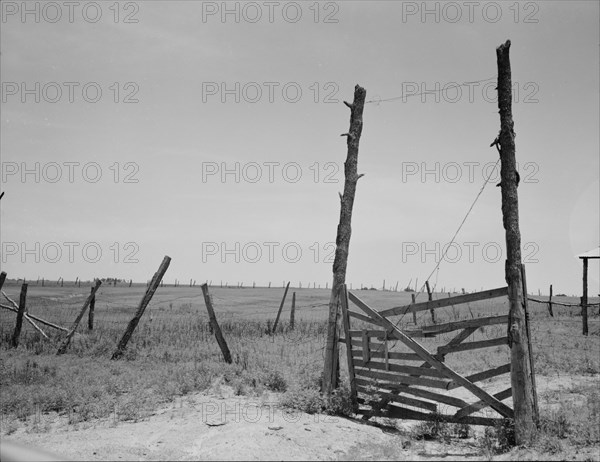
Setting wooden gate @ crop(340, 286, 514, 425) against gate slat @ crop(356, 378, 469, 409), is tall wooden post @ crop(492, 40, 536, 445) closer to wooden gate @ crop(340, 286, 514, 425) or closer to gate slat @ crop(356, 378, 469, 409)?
wooden gate @ crop(340, 286, 514, 425)

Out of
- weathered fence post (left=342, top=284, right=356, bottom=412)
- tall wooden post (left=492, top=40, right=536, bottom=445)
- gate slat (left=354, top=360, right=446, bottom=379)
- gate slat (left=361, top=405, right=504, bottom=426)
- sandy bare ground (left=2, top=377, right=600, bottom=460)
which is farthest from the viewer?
weathered fence post (left=342, top=284, right=356, bottom=412)

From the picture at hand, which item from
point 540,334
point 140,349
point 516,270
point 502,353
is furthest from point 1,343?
point 540,334

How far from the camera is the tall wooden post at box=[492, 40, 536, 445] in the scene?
6.45 metres

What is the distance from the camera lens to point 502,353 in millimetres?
A: 14531

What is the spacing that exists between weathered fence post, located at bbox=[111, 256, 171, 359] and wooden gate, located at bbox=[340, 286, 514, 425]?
7120 millimetres

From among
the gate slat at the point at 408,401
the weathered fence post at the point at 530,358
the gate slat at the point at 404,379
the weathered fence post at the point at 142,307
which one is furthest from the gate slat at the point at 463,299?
the weathered fence post at the point at 142,307

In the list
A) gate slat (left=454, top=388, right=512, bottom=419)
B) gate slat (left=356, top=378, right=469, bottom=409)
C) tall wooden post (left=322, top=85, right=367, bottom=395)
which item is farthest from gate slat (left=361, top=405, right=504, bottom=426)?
tall wooden post (left=322, top=85, right=367, bottom=395)

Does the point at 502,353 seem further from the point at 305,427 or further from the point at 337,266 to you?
the point at 305,427

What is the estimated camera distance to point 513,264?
6.93 metres

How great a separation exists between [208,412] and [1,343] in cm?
1119

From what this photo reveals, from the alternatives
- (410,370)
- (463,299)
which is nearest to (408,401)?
(410,370)

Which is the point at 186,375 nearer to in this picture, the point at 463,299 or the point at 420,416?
the point at 420,416

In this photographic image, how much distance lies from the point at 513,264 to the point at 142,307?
11.0 meters

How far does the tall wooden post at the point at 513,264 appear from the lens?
645 centimetres
